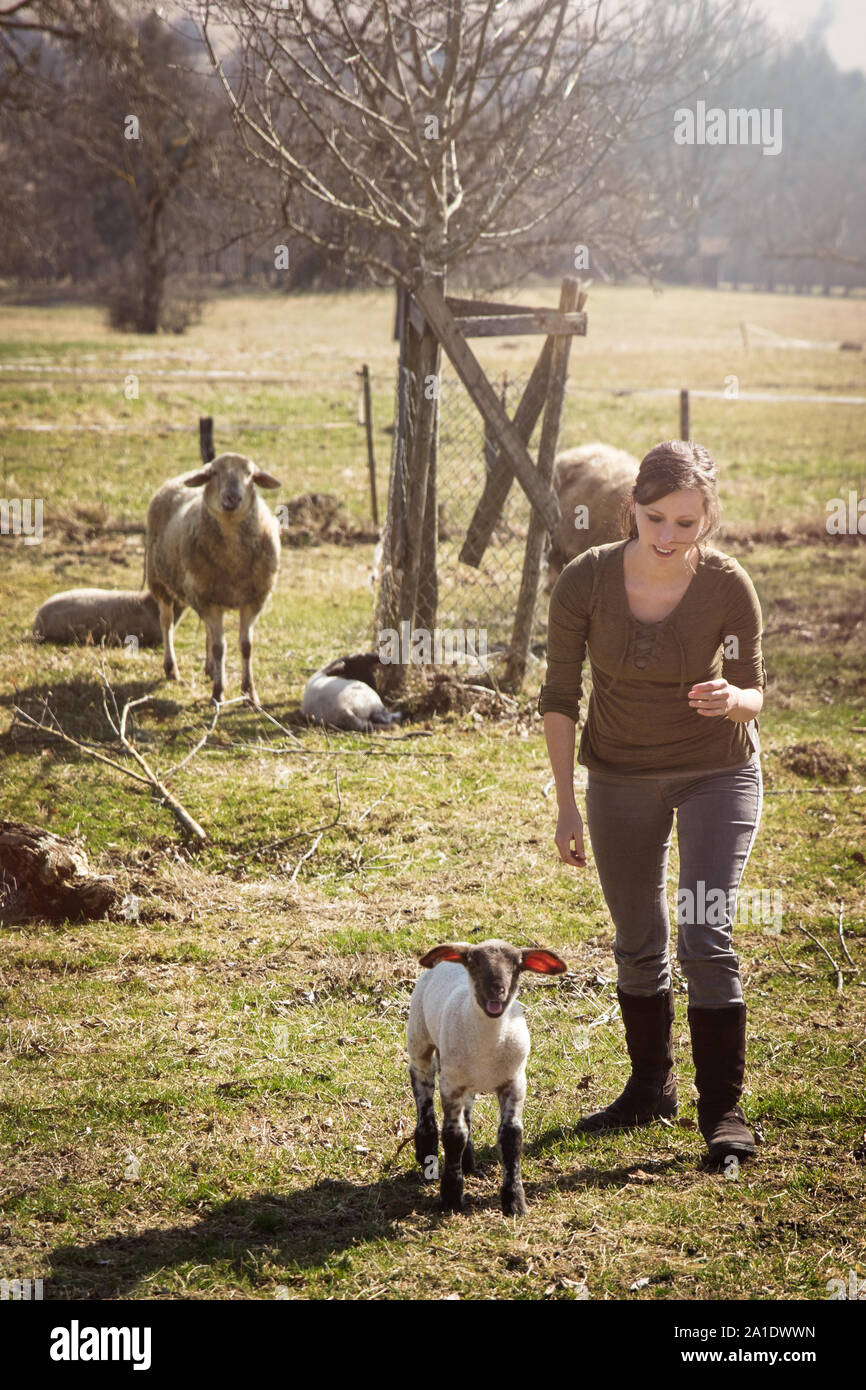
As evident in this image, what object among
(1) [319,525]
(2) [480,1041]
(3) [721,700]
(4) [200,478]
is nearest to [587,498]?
(4) [200,478]

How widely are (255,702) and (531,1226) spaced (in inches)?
229

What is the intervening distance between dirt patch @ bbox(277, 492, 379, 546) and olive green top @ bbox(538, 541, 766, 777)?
11233mm

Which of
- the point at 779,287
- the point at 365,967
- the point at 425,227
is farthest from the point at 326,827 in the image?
the point at 779,287

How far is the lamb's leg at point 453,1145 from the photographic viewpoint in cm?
358

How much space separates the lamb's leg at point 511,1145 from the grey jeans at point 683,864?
65 centimetres

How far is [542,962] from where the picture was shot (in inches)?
142

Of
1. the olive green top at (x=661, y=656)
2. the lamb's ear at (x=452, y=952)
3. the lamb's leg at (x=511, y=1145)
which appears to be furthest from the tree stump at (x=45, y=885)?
the olive green top at (x=661, y=656)

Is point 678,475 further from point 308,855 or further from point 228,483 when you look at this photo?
point 228,483

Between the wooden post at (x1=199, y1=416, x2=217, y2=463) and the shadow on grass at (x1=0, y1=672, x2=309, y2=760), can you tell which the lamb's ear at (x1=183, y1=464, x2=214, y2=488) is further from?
the wooden post at (x1=199, y1=416, x2=217, y2=463)

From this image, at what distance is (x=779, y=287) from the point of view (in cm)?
10044

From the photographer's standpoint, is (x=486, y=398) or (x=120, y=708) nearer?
(x=120, y=708)

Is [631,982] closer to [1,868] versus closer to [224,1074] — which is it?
[224,1074]

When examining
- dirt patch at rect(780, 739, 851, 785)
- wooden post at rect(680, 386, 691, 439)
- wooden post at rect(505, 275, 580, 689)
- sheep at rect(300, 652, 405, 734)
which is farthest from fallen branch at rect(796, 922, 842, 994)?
wooden post at rect(680, 386, 691, 439)

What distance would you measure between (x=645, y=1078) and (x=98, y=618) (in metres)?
7.60
